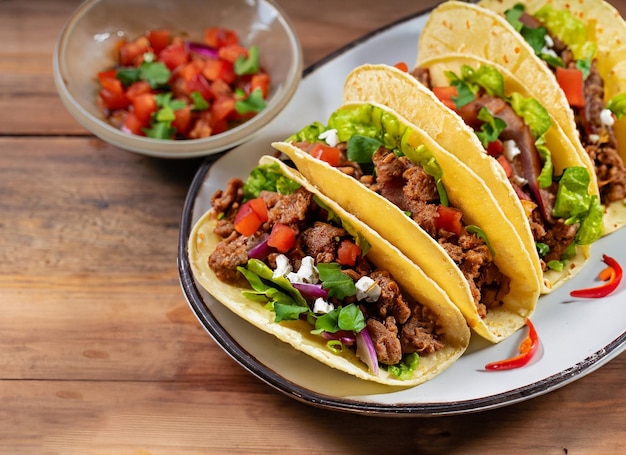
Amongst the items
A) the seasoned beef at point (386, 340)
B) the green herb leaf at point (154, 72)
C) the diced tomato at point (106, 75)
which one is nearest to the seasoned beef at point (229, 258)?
the seasoned beef at point (386, 340)

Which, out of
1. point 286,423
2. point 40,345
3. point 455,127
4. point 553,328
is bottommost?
point 40,345

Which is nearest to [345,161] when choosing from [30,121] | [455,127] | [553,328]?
[455,127]

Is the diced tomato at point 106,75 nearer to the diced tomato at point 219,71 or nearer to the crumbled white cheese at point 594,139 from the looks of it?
the diced tomato at point 219,71

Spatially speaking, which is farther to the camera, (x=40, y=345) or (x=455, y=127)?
(x=40, y=345)

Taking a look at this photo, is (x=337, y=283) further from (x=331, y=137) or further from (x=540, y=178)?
(x=540, y=178)

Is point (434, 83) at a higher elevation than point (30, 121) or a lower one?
higher

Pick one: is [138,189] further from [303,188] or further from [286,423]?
[286,423]
